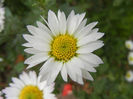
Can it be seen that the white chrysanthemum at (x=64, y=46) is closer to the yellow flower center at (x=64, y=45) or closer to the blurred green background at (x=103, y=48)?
the yellow flower center at (x=64, y=45)

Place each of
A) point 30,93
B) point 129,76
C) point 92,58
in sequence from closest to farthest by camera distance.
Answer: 1. point 92,58
2. point 30,93
3. point 129,76

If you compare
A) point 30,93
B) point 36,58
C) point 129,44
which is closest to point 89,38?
point 36,58

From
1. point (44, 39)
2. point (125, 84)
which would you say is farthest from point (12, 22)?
point (125, 84)

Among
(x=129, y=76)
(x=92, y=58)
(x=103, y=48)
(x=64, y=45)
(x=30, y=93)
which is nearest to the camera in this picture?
(x=92, y=58)

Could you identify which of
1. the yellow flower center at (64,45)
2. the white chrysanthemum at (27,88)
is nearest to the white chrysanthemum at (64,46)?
the yellow flower center at (64,45)

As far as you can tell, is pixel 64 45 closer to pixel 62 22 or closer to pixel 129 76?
pixel 62 22

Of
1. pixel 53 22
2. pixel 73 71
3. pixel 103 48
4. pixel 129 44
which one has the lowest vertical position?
pixel 73 71

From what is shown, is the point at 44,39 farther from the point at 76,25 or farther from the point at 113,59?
the point at 113,59
